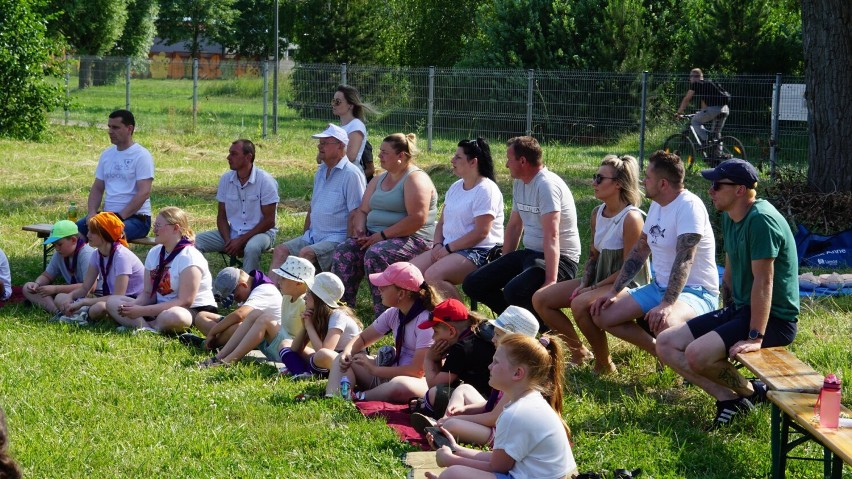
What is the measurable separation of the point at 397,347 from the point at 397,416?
22.7 inches

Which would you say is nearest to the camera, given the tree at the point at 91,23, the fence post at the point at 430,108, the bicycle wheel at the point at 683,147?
A: the bicycle wheel at the point at 683,147

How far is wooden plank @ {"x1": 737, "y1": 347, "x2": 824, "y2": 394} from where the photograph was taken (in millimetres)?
4766

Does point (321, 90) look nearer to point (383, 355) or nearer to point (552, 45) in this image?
point (552, 45)

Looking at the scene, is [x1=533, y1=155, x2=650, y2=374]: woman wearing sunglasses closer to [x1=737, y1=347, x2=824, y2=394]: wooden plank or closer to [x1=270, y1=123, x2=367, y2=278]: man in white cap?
[x1=737, y1=347, x2=824, y2=394]: wooden plank

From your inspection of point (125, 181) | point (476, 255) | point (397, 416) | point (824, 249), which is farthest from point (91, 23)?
point (397, 416)

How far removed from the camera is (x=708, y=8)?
25.0m

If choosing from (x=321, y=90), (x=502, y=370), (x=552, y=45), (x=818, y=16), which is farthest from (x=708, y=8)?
(x=502, y=370)

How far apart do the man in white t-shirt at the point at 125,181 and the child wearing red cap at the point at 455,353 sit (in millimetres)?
4830

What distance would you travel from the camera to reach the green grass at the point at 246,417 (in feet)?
16.4

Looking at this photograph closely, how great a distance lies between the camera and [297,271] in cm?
694

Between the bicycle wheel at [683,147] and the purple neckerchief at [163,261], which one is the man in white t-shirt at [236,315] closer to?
the purple neckerchief at [163,261]

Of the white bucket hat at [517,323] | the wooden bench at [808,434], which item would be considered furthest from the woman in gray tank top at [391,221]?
the wooden bench at [808,434]

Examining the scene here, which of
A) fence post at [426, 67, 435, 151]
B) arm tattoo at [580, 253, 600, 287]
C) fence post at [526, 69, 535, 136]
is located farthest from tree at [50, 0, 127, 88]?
arm tattoo at [580, 253, 600, 287]

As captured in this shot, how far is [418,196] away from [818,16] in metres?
5.81
